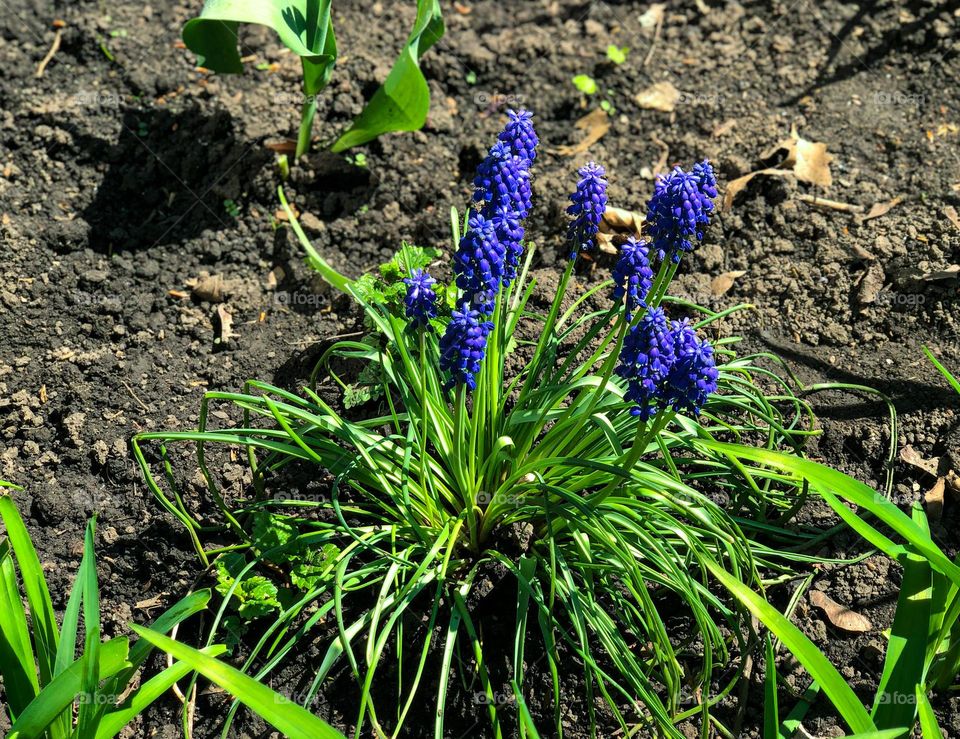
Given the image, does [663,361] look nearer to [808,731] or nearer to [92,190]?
[808,731]

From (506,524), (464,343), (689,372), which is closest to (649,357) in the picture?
(689,372)

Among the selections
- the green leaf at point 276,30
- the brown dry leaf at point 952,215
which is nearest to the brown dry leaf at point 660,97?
the brown dry leaf at point 952,215

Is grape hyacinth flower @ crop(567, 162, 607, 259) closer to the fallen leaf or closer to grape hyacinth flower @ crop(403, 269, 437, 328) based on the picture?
grape hyacinth flower @ crop(403, 269, 437, 328)

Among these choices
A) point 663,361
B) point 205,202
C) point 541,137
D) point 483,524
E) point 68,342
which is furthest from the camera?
point 541,137

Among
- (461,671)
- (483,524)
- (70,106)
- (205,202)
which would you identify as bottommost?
(461,671)

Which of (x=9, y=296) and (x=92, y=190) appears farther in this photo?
(x=92, y=190)

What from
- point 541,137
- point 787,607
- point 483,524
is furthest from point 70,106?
point 787,607

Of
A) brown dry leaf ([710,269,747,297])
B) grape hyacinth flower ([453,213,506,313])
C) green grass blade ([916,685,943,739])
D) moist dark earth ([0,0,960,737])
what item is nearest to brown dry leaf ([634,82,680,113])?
moist dark earth ([0,0,960,737])
